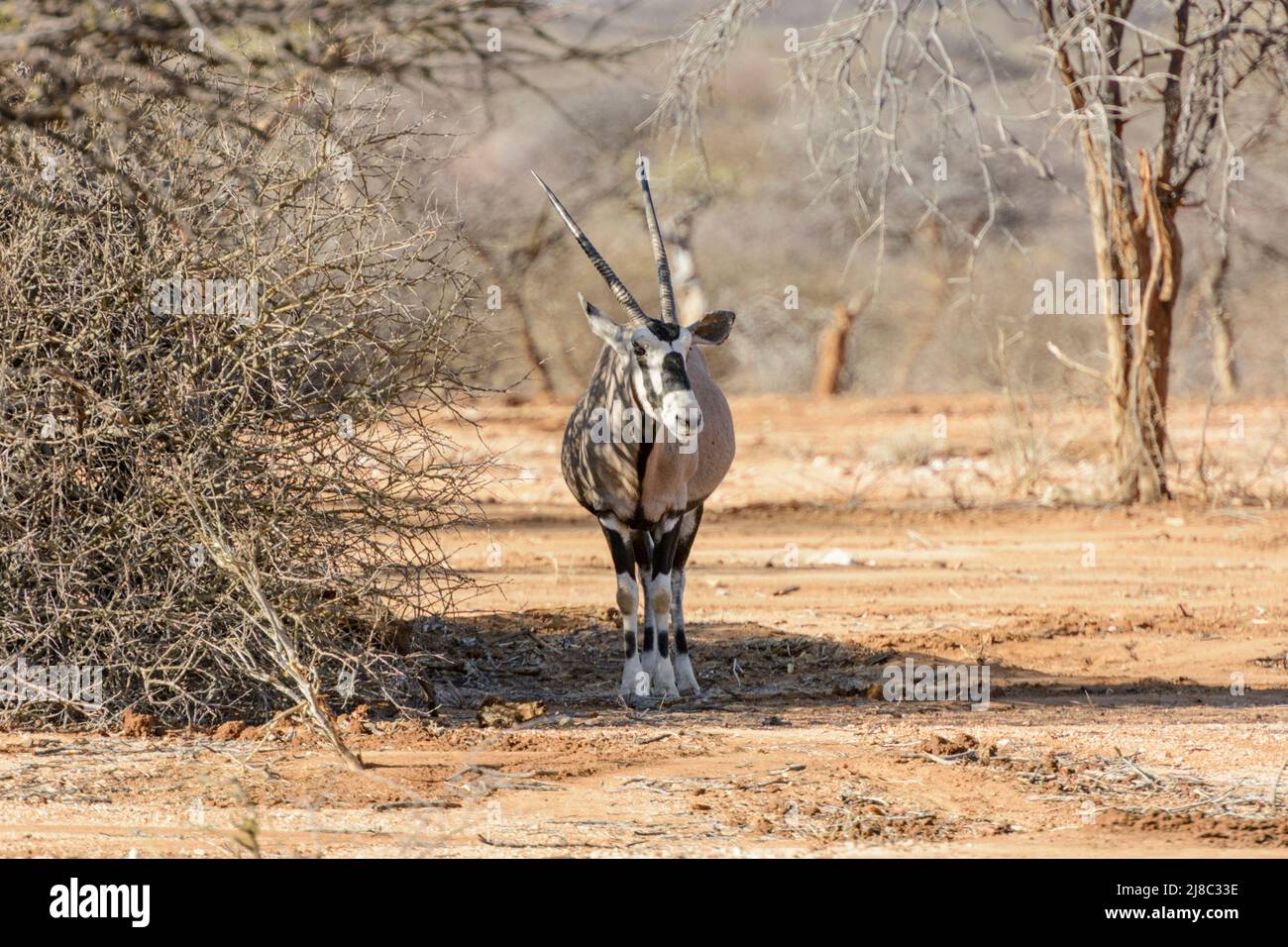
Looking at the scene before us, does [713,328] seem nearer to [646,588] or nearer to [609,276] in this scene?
[609,276]

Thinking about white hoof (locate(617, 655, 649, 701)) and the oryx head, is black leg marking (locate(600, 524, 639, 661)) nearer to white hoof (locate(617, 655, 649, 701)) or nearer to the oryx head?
white hoof (locate(617, 655, 649, 701))

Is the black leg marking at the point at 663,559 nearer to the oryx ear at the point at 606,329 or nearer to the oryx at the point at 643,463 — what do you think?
the oryx at the point at 643,463

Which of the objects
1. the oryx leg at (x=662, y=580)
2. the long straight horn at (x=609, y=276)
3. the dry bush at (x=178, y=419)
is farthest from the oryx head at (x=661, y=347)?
the dry bush at (x=178, y=419)

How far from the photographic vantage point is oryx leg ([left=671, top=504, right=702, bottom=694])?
7.56 metres

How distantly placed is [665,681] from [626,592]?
0.47m

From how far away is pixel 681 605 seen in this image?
305 inches

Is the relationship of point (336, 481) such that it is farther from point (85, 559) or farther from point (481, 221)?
point (481, 221)

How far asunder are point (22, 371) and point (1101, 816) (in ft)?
14.3

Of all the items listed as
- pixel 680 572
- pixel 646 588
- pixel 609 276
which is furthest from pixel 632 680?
pixel 609 276

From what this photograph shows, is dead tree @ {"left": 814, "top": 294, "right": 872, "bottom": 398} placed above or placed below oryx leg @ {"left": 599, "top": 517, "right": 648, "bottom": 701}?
above

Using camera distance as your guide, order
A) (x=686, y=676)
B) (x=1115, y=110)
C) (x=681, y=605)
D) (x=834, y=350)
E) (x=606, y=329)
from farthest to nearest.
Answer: (x=834, y=350) < (x=1115, y=110) < (x=681, y=605) < (x=686, y=676) < (x=606, y=329)

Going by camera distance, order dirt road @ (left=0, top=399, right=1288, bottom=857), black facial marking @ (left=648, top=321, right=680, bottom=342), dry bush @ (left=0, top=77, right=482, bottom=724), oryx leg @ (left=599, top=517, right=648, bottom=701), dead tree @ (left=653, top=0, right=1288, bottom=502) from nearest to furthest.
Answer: dirt road @ (left=0, top=399, right=1288, bottom=857) → dry bush @ (left=0, top=77, right=482, bottom=724) → black facial marking @ (left=648, top=321, right=680, bottom=342) → oryx leg @ (left=599, top=517, right=648, bottom=701) → dead tree @ (left=653, top=0, right=1288, bottom=502)

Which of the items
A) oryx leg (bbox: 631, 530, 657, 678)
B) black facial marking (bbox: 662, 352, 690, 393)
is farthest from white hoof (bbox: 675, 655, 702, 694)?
black facial marking (bbox: 662, 352, 690, 393)

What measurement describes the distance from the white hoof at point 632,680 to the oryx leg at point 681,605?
226 mm
